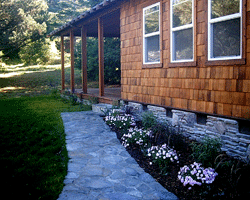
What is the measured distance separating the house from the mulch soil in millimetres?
724

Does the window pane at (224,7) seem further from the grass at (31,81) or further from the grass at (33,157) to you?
the grass at (31,81)

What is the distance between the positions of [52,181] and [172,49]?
3897 millimetres

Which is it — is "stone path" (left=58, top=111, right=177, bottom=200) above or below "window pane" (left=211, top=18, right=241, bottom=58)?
below

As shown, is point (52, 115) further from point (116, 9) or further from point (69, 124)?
point (116, 9)

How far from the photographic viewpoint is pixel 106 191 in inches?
149

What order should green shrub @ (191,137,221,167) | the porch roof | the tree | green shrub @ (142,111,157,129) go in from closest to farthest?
→ 1. green shrub @ (191,137,221,167)
2. green shrub @ (142,111,157,129)
3. the porch roof
4. the tree

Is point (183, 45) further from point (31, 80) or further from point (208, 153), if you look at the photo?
point (31, 80)

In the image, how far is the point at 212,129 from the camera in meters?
5.35

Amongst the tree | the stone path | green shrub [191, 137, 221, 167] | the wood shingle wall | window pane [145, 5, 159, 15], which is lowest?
the stone path

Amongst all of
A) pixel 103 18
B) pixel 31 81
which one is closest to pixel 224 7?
pixel 103 18

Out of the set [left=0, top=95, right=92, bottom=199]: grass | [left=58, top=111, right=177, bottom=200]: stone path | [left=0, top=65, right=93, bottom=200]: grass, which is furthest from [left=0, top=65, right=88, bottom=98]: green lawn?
[left=58, top=111, right=177, bottom=200]: stone path

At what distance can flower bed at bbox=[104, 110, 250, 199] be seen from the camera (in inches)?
146

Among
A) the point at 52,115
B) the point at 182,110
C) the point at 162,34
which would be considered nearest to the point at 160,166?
the point at 182,110

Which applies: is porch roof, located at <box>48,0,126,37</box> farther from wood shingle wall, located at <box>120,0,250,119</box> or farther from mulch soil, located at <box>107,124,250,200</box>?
mulch soil, located at <box>107,124,250,200</box>
